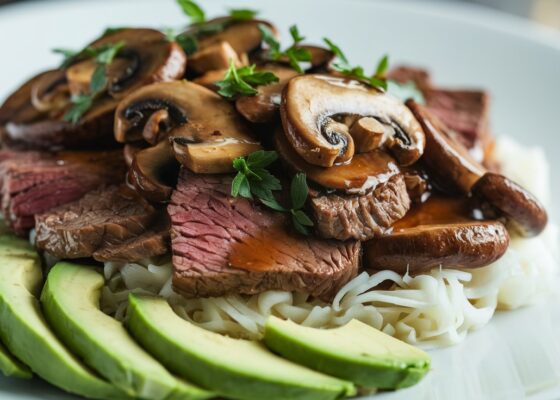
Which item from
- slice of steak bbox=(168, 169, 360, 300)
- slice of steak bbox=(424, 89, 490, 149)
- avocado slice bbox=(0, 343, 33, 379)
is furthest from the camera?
slice of steak bbox=(424, 89, 490, 149)

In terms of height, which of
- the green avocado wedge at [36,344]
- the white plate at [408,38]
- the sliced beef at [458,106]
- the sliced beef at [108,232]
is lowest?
the white plate at [408,38]

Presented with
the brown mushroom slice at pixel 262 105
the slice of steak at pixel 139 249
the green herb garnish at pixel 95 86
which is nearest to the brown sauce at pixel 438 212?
the brown mushroom slice at pixel 262 105

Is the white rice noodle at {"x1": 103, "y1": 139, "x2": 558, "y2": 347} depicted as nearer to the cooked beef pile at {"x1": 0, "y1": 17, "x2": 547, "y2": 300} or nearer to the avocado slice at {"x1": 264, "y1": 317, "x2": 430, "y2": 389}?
the cooked beef pile at {"x1": 0, "y1": 17, "x2": 547, "y2": 300}

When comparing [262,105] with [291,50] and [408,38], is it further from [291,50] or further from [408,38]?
[408,38]

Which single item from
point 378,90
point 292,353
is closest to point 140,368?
point 292,353

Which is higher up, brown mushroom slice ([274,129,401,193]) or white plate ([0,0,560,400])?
brown mushroom slice ([274,129,401,193])

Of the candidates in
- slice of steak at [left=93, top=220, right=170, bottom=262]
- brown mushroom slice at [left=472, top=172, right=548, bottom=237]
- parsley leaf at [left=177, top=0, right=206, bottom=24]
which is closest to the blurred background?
parsley leaf at [left=177, top=0, right=206, bottom=24]

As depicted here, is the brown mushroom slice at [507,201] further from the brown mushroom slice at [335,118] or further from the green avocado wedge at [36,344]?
the green avocado wedge at [36,344]
